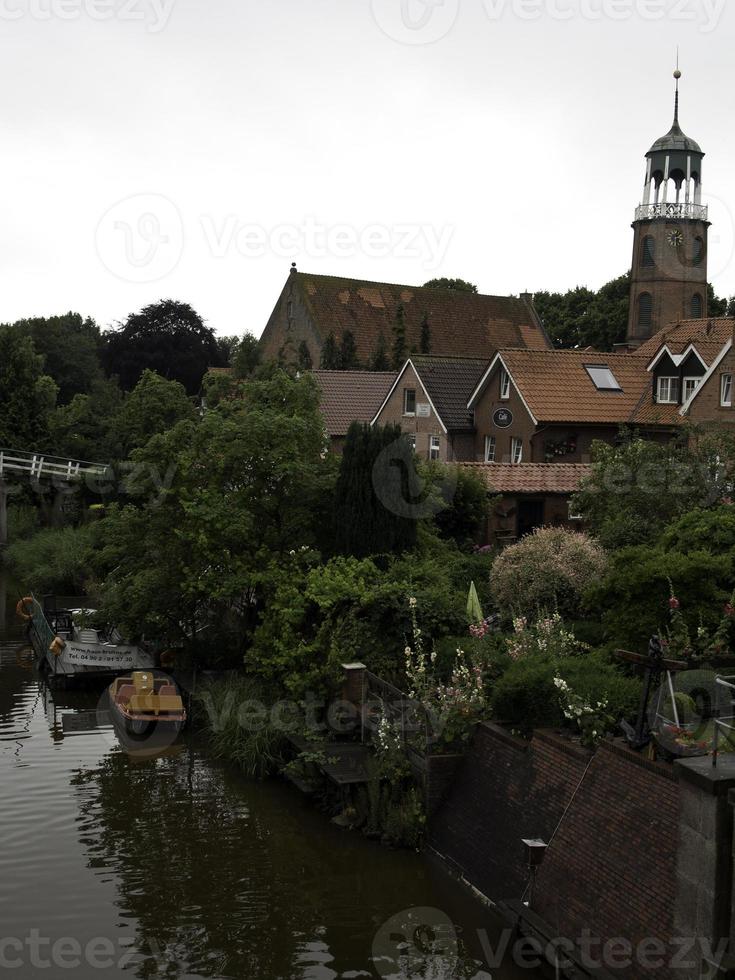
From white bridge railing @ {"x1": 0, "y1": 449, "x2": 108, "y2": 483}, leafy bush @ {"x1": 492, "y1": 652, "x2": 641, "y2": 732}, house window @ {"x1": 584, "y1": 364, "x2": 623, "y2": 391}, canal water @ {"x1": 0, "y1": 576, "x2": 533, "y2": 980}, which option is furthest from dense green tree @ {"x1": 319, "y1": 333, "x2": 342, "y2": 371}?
leafy bush @ {"x1": 492, "y1": 652, "x2": 641, "y2": 732}

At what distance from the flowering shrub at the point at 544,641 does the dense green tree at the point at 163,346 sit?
54.7 metres

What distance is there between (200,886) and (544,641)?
7.00 meters

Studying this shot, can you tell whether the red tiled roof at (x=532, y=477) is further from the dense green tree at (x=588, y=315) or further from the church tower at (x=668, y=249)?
the dense green tree at (x=588, y=315)

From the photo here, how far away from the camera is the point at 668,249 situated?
2196 inches

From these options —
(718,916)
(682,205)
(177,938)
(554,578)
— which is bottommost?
(177,938)

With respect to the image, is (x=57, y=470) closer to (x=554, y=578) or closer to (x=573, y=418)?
(x=573, y=418)

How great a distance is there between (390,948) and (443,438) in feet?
102

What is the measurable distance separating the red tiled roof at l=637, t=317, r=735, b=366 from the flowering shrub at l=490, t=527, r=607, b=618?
16.4 metres

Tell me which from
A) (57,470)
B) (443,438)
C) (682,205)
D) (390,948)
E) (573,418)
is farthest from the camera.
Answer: (682,205)

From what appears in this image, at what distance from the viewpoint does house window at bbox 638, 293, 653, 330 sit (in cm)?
5728

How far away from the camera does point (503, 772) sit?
15.1 metres

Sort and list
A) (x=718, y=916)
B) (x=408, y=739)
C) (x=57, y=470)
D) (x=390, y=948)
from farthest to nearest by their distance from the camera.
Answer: (x=57, y=470) → (x=408, y=739) → (x=390, y=948) → (x=718, y=916)

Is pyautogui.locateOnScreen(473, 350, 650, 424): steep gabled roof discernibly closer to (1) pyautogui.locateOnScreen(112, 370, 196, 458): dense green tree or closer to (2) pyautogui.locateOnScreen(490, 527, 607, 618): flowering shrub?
(1) pyautogui.locateOnScreen(112, 370, 196, 458): dense green tree

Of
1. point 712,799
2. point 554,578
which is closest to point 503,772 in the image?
point 712,799
